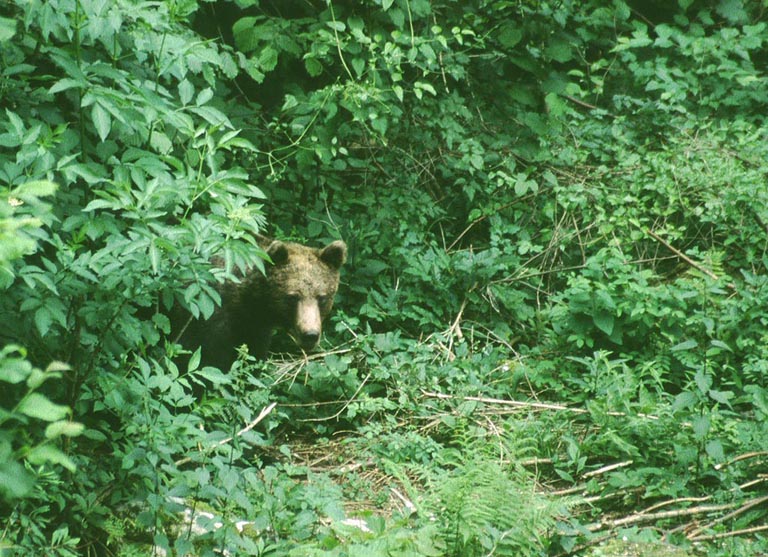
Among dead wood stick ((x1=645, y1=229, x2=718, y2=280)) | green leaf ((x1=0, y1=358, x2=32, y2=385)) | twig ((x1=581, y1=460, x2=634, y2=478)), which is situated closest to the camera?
green leaf ((x1=0, y1=358, x2=32, y2=385))

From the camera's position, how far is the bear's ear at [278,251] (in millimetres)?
6430

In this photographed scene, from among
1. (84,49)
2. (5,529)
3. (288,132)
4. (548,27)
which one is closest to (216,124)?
(84,49)

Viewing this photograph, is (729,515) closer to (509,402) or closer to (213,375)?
(509,402)

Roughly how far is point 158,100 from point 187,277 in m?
0.81

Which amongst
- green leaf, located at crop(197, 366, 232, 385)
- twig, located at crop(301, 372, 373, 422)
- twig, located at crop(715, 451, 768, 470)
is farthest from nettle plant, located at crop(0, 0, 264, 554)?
twig, located at crop(715, 451, 768, 470)

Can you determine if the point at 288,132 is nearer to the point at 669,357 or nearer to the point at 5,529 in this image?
the point at 669,357

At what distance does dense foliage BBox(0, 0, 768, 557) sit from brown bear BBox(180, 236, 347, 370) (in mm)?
246

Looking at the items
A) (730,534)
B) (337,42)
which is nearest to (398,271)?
(337,42)

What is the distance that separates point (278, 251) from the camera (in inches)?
256

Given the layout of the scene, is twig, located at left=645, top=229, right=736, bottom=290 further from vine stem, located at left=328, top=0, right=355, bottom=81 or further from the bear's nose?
the bear's nose

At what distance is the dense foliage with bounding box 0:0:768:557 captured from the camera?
13.2 ft

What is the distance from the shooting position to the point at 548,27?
8594mm

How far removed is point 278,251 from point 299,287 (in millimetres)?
335

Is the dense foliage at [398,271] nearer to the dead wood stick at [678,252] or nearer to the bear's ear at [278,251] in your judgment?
the dead wood stick at [678,252]
